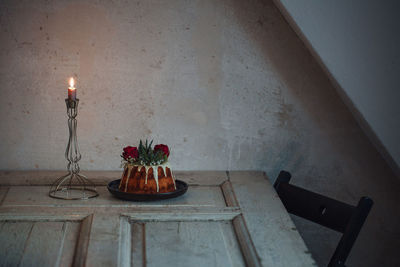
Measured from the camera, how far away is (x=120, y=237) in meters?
1.16

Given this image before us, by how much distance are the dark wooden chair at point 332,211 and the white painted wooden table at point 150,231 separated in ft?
0.24

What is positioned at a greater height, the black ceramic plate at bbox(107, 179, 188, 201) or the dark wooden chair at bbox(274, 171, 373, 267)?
the black ceramic plate at bbox(107, 179, 188, 201)

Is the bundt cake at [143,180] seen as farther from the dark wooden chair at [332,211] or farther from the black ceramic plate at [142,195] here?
the dark wooden chair at [332,211]

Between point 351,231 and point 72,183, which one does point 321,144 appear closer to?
point 351,231

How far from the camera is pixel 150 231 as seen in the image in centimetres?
122

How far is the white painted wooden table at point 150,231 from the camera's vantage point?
109 centimetres

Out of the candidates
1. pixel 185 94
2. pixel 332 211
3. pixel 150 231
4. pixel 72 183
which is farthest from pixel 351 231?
pixel 72 183

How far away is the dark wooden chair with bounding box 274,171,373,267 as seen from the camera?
127 centimetres

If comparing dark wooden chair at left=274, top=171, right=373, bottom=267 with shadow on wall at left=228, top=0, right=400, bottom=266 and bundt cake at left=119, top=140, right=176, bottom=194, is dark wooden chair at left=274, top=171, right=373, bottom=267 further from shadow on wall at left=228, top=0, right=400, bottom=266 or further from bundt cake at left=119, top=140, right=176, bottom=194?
bundt cake at left=119, top=140, right=176, bottom=194

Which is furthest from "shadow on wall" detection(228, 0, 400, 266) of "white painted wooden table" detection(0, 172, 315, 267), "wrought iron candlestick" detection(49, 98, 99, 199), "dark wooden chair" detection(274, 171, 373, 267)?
"wrought iron candlestick" detection(49, 98, 99, 199)

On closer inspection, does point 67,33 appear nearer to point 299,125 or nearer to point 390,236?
point 299,125

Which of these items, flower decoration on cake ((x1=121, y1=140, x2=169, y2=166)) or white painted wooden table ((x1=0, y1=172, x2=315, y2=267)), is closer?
white painted wooden table ((x1=0, y1=172, x2=315, y2=267))

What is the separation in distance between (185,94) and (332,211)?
67cm

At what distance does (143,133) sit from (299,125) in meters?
0.58
